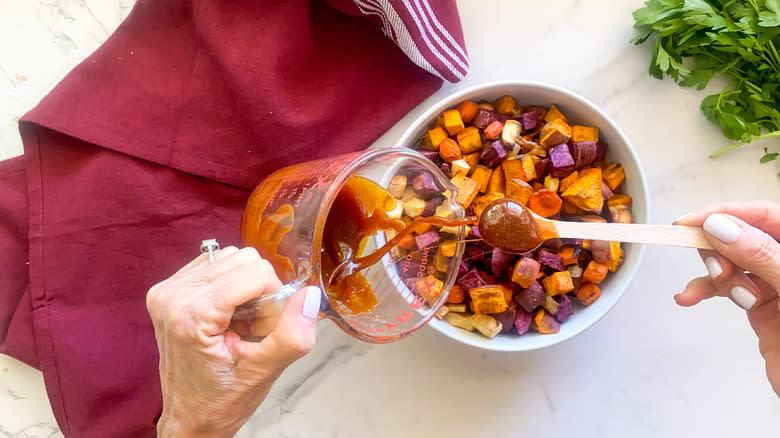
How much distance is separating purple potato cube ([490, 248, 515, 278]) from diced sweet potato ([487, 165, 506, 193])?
13 centimetres

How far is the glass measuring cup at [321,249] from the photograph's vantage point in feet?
2.64

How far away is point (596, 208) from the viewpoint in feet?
3.54

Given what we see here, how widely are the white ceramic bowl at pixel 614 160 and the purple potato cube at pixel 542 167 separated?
11 cm

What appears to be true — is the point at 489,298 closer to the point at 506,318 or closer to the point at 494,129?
the point at 506,318

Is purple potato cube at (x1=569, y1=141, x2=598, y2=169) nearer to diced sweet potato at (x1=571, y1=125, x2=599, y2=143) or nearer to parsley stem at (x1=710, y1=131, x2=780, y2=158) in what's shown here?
diced sweet potato at (x1=571, y1=125, x2=599, y2=143)

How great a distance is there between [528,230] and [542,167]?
0.26m

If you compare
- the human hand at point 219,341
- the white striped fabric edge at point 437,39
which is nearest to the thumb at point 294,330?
the human hand at point 219,341

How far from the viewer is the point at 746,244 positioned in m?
0.82

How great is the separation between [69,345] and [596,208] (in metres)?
1.08

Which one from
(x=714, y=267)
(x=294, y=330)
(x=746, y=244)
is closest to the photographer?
(x=294, y=330)

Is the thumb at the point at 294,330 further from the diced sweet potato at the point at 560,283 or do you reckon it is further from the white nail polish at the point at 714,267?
the white nail polish at the point at 714,267

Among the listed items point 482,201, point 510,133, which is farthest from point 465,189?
point 510,133

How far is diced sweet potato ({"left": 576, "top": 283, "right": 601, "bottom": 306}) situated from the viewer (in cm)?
111

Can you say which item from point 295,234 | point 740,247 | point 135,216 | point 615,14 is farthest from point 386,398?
point 615,14
